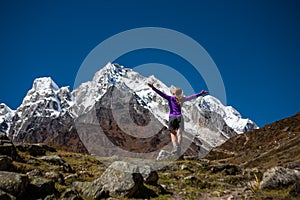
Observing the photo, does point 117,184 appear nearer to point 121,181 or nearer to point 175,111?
point 121,181

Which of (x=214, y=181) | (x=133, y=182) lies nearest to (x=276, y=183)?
(x=214, y=181)

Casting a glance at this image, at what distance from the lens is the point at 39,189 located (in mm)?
10570

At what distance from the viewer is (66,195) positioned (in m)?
10.5

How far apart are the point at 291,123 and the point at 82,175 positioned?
203 m

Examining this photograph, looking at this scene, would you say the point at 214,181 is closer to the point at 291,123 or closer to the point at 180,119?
the point at 180,119

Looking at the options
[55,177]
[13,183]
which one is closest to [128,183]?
[55,177]

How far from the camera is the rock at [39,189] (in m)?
10.4

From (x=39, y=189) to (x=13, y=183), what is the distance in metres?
0.98

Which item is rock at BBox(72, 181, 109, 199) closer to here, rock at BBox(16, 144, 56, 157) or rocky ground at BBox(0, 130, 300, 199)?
rocky ground at BBox(0, 130, 300, 199)

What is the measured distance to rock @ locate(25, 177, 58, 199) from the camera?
1038 cm

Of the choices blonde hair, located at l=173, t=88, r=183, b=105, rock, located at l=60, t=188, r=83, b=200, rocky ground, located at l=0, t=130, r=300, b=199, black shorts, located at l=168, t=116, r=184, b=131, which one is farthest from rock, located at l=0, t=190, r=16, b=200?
blonde hair, located at l=173, t=88, r=183, b=105

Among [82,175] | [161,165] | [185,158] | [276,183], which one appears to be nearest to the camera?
[276,183]

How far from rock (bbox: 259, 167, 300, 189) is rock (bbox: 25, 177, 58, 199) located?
844cm

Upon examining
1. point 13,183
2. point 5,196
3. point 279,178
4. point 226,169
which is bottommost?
point 5,196
